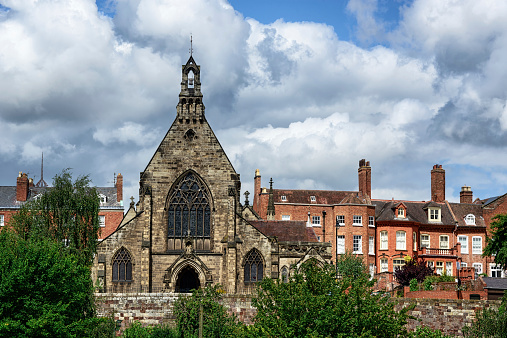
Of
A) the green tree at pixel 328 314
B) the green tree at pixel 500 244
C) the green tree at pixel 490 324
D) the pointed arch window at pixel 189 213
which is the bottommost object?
the green tree at pixel 490 324

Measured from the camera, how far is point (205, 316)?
150ft

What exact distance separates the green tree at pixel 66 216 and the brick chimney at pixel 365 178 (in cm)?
3337

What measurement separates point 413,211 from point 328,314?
47.1 m

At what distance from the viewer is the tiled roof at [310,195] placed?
265 ft

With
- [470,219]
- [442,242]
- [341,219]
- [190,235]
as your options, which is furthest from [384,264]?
[190,235]

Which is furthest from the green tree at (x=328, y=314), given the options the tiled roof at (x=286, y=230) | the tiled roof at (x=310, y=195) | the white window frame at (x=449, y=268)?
the tiled roof at (x=310, y=195)

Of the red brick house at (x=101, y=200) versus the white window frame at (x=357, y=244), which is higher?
the red brick house at (x=101, y=200)

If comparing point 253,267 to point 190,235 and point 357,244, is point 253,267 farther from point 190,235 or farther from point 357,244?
point 357,244

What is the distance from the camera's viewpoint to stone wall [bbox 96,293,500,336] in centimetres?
4619

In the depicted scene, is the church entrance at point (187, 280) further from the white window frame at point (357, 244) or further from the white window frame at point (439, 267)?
the white window frame at point (439, 267)

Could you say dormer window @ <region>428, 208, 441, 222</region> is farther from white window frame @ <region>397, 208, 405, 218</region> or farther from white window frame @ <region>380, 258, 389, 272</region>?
white window frame @ <region>380, 258, 389, 272</region>

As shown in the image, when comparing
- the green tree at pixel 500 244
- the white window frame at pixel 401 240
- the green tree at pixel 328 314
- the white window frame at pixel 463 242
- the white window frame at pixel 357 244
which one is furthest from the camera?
the white window frame at pixel 463 242

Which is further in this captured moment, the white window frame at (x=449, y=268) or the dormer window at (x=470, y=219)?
the dormer window at (x=470, y=219)

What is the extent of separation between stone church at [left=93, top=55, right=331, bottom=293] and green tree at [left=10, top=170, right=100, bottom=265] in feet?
5.80
